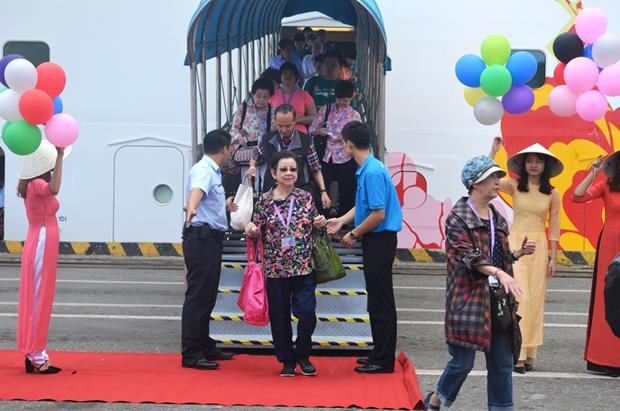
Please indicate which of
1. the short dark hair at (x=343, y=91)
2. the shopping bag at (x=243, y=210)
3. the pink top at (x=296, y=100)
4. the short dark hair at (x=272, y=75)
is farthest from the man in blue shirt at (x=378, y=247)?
the short dark hair at (x=272, y=75)

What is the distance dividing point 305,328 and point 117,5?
10189mm

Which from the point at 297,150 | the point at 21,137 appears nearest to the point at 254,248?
the point at 297,150

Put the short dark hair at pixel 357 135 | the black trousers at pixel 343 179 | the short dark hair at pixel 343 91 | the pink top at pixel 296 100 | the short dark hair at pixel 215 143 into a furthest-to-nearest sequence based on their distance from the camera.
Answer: the pink top at pixel 296 100, the short dark hair at pixel 343 91, the black trousers at pixel 343 179, the short dark hair at pixel 215 143, the short dark hair at pixel 357 135

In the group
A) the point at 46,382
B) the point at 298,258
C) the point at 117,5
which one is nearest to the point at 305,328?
the point at 298,258

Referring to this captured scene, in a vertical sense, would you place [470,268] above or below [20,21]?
below

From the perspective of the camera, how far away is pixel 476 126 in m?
17.7

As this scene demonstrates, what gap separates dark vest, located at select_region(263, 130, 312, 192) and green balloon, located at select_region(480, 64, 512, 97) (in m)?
1.76

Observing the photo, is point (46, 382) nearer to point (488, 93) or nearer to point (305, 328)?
point (305, 328)

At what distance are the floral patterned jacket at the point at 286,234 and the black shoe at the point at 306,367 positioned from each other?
683 millimetres

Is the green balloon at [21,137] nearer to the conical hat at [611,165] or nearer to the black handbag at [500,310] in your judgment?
the black handbag at [500,310]

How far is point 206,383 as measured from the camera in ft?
28.7

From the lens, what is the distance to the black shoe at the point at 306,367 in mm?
9016

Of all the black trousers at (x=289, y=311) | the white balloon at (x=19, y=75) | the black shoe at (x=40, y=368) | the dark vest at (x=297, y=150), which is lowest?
the black shoe at (x=40, y=368)

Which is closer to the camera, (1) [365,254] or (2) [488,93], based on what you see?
(1) [365,254]
